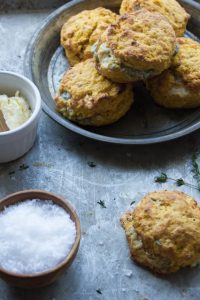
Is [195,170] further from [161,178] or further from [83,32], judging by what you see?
[83,32]

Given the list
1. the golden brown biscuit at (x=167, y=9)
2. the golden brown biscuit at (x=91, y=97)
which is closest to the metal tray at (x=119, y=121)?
the golden brown biscuit at (x=91, y=97)

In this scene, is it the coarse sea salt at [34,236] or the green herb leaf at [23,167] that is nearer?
the coarse sea salt at [34,236]

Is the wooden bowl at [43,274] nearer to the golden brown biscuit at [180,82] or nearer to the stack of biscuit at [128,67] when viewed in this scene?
the stack of biscuit at [128,67]

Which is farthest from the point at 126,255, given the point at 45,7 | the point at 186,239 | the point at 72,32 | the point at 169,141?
the point at 45,7

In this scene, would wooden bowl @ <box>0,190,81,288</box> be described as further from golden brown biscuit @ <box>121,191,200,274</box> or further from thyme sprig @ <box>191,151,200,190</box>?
thyme sprig @ <box>191,151,200,190</box>

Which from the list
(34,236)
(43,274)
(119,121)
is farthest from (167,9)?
(43,274)
